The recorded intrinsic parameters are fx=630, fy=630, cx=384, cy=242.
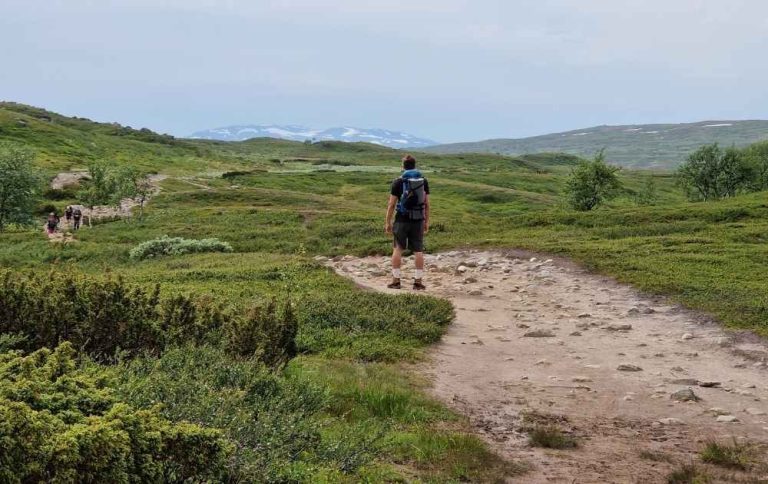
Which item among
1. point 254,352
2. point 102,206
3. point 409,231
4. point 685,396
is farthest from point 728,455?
point 102,206

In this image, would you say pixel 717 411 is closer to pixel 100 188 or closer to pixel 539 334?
pixel 539 334

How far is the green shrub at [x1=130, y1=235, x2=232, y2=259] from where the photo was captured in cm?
2323

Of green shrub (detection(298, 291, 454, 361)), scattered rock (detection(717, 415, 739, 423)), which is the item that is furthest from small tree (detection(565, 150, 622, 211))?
scattered rock (detection(717, 415, 739, 423))

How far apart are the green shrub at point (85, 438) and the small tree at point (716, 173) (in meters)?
71.7

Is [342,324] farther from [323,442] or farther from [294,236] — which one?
[294,236]

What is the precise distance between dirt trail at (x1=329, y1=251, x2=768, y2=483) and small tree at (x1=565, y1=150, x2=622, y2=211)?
38.5 m

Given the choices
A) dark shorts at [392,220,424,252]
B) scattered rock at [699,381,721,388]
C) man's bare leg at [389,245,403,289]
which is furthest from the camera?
→ man's bare leg at [389,245,403,289]

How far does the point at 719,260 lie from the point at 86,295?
16018mm

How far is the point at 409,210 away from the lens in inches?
582

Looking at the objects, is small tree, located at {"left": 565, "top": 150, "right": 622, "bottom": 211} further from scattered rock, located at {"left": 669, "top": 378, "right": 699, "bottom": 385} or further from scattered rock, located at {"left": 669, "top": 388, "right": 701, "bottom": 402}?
scattered rock, located at {"left": 669, "top": 388, "right": 701, "bottom": 402}

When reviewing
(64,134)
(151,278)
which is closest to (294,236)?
(151,278)

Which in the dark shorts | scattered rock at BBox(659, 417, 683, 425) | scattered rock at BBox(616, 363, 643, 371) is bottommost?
scattered rock at BBox(616, 363, 643, 371)

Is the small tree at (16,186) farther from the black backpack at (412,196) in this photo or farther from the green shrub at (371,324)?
the green shrub at (371,324)

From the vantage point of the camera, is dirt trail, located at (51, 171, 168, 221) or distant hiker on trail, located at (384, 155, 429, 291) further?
dirt trail, located at (51, 171, 168, 221)
